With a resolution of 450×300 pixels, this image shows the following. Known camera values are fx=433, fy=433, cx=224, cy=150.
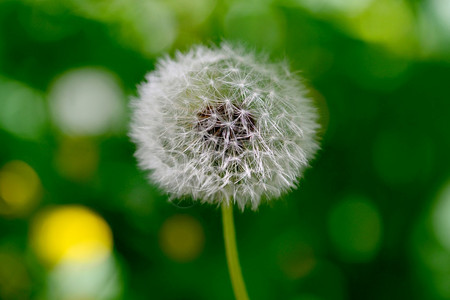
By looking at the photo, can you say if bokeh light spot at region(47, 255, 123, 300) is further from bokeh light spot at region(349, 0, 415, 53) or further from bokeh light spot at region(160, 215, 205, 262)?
bokeh light spot at region(349, 0, 415, 53)

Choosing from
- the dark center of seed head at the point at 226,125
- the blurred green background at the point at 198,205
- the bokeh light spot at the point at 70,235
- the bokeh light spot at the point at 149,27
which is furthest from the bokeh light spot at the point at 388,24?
the bokeh light spot at the point at 70,235

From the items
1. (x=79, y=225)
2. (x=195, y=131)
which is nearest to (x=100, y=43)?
(x=79, y=225)

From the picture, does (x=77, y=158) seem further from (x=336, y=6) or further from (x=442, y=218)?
(x=442, y=218)

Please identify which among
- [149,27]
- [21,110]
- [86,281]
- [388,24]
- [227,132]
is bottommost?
[86,281]

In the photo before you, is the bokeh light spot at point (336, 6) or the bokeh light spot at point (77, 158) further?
the bokeh light spot at point (77, 158)

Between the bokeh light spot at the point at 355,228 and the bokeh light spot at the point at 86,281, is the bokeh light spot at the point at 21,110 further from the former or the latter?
the bokeh light spot at the point at 355,228

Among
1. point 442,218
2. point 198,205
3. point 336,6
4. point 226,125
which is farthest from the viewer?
point 198,205

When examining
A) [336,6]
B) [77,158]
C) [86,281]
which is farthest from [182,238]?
[336,6]

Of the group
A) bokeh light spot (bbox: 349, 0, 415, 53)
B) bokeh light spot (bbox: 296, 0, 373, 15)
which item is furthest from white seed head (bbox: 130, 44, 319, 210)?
bokeh light spot (bbox: 349, 0, 415, 53)
